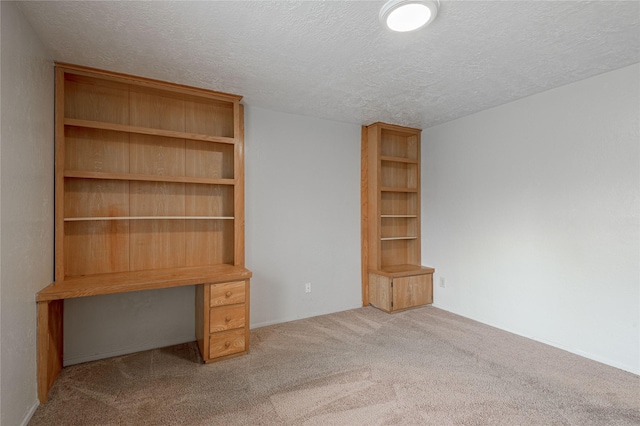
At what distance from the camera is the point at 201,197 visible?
9.96 feet

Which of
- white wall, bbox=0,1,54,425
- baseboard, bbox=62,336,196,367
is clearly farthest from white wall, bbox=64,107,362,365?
white wall, bbox=0,1,54,425

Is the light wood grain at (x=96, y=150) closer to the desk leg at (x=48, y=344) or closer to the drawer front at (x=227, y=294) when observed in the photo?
the desk leg at (x=48, y=344)

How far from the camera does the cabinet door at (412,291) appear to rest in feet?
12.3

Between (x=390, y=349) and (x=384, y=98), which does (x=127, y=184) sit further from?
(x=390, y=349)

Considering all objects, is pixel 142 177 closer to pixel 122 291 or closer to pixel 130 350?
pixel 122 291

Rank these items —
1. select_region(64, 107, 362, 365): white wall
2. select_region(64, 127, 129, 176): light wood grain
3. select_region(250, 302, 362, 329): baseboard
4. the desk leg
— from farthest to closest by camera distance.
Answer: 1. select_region(250, 302, 362, 329): baseboard
2. select_region(64, 107, 362, 365): white wall
3. select_region(64, 127, 129, 176): light wood grain
4. the desk leg

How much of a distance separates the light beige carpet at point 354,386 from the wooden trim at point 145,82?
2.33 meters

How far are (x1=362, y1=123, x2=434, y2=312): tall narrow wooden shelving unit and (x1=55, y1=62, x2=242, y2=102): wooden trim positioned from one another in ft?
6.13

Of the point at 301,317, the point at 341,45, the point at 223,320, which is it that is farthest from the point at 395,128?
the point at 223,320

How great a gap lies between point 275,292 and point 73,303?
5.84 feet

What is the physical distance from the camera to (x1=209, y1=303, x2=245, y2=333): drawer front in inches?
100

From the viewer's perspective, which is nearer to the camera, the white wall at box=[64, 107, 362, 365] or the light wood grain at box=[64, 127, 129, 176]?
the light wood grain at box=[64, 127, 129, 176]

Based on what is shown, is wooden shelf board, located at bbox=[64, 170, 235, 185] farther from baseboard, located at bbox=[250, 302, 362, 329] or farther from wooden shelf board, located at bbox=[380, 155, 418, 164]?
wooden shelf board, located at bbox=[380, 155, 418, 164]

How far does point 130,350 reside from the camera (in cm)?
275
